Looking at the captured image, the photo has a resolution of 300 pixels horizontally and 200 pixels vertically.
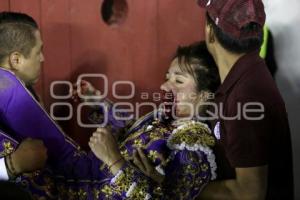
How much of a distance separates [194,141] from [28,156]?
1.52 ft

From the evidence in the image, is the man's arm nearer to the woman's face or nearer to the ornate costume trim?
the ornate costume trim

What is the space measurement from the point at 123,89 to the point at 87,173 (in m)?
0.43

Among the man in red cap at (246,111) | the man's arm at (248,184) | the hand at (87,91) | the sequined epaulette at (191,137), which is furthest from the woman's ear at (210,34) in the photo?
the hand at (87,91)

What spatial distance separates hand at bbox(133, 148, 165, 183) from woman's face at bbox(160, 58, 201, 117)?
0.73ft

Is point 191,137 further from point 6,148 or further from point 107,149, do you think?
point 6,148

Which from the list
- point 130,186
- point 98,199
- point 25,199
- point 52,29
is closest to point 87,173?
point 98,199

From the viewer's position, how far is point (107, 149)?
4.77 feet

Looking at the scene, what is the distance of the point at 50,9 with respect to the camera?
6.12ft

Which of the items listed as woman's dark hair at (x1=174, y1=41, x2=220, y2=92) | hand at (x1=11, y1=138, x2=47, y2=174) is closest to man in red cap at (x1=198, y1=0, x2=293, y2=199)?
woman's dark hair at (x1=174, y1=41, x2=220, y2=92)

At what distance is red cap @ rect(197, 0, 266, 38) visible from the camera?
1.45 meters

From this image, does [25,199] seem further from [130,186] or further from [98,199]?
[98,199]

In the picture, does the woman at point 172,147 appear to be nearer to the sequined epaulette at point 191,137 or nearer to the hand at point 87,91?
the sequined epaulette at point 191,137

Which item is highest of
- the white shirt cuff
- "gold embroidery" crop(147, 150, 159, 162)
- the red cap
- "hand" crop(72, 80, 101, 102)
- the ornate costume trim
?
the red cap

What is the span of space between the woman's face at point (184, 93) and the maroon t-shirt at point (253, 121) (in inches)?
5.8
